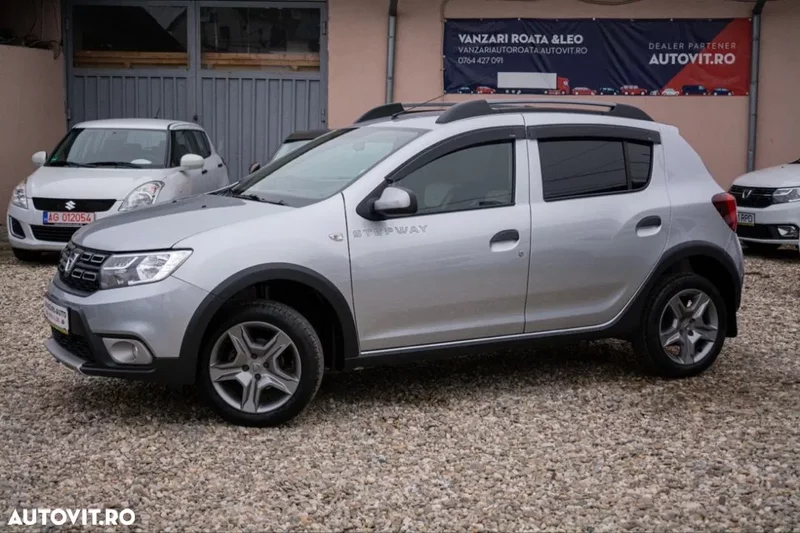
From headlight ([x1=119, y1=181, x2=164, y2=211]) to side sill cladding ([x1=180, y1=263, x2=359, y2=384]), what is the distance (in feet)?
19.3

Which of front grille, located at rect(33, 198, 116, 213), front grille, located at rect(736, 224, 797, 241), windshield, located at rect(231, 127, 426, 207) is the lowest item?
front grille, located at rect(736, 224, 797, 241)

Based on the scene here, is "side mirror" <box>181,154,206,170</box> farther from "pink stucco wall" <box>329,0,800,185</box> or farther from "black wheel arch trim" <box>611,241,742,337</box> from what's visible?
"black wheel arch trim" <box>611,241,742,337</box>

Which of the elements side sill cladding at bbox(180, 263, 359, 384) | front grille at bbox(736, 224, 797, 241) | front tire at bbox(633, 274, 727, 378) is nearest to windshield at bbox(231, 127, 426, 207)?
side sill cladding at bbox(180, 263, 359, 384)

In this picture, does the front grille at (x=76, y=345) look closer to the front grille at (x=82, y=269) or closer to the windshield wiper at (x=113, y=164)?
the front grille at (x=82, y=269)

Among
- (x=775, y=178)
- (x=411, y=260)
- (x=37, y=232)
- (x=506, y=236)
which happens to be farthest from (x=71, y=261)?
(x=775, y=178)

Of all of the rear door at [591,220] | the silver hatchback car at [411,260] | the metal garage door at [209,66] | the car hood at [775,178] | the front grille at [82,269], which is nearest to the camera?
the silver hatchback car at [411,260]

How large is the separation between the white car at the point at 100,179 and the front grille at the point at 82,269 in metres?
4.75

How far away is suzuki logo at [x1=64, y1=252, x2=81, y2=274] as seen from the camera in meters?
5.74

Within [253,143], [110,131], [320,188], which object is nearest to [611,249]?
[320,188]

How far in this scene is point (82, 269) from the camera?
564 centimetres

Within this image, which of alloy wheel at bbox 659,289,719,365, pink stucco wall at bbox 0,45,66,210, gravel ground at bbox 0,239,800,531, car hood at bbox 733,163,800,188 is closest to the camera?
gravel ground at bbox 0,239,800,531

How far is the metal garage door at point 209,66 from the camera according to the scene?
1594cm

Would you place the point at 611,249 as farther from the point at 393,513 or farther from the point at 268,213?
the point at 393,513

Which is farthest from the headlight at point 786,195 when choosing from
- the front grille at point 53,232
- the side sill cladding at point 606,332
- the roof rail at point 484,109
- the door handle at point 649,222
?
the front grille at point 53,232
